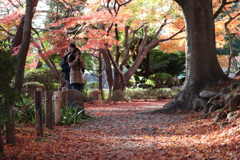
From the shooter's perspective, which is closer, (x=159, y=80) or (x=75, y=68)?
(x=75, y=68)

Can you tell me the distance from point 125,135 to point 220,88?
3.07 metres

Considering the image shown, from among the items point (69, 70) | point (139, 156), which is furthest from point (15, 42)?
point (139, 156)

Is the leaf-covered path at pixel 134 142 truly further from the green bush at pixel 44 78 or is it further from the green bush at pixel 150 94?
the green bush at pixel 150 94

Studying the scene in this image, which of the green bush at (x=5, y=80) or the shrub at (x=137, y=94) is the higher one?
the green bush at (x=5, y=80)

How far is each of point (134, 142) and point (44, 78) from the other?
10.5 meters

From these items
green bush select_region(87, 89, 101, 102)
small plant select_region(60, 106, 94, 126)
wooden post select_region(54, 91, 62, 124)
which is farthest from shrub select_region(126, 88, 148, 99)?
wooden post select_region(54, 91, 62, 124)

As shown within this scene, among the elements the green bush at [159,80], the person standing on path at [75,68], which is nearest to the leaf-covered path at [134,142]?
the person standing on path at [75,68]

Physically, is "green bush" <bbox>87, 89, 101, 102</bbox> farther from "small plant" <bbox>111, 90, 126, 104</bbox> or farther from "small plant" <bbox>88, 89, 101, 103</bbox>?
"small plant" <bbox>111, 90, 126, 104</bbox>

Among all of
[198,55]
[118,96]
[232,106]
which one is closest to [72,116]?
[232,106]

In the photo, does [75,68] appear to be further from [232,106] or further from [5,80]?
[5,80]

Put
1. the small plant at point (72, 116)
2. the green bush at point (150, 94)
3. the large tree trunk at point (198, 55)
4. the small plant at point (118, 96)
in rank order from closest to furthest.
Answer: the small plant at point (72, 116) → the large tree trunk at point (198, 55) → the small plant at point (118, 96) → the green bush at point (150, 94)

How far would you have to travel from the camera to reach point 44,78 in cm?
1446

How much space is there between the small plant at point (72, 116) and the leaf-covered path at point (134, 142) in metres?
0.26

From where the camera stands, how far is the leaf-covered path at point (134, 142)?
11.8 ft
